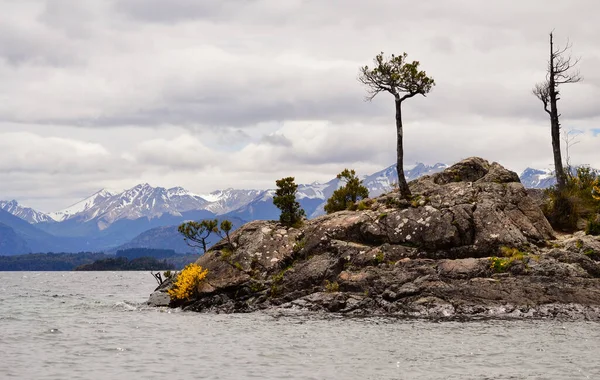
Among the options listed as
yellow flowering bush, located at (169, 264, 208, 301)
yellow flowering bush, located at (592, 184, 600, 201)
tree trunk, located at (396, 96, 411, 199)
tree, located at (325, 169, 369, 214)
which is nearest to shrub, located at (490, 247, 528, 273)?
yellow flowering bush, located at (592, 184, 600, 201)

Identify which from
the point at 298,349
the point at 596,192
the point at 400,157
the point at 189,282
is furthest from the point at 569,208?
the point at 298,349

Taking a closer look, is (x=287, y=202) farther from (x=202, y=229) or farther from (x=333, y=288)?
(x=333, y=288)

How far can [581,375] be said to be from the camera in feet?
81.7

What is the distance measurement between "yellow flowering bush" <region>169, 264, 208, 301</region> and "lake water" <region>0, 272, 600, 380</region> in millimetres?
8541

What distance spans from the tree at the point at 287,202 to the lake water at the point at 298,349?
49.9ft

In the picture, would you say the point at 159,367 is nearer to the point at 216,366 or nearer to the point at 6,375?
the point at 216,366

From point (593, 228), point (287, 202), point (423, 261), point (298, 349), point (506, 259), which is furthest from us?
point (287, 202)

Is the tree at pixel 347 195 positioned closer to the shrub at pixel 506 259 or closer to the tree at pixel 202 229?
the tree at pixel 202 229

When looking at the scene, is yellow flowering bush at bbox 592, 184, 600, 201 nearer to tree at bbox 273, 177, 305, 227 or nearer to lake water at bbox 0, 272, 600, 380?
lake water at bbox 0, 272, 600, 380

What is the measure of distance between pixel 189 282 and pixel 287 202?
11.7 m

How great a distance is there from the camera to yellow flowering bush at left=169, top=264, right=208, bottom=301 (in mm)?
53312

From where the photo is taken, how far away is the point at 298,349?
3170 centimetres

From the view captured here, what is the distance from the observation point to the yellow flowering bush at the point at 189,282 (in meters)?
53.3

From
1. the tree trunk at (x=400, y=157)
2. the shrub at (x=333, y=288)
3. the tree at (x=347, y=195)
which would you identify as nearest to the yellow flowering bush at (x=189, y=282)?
the shrub at (x=333, y=288)
